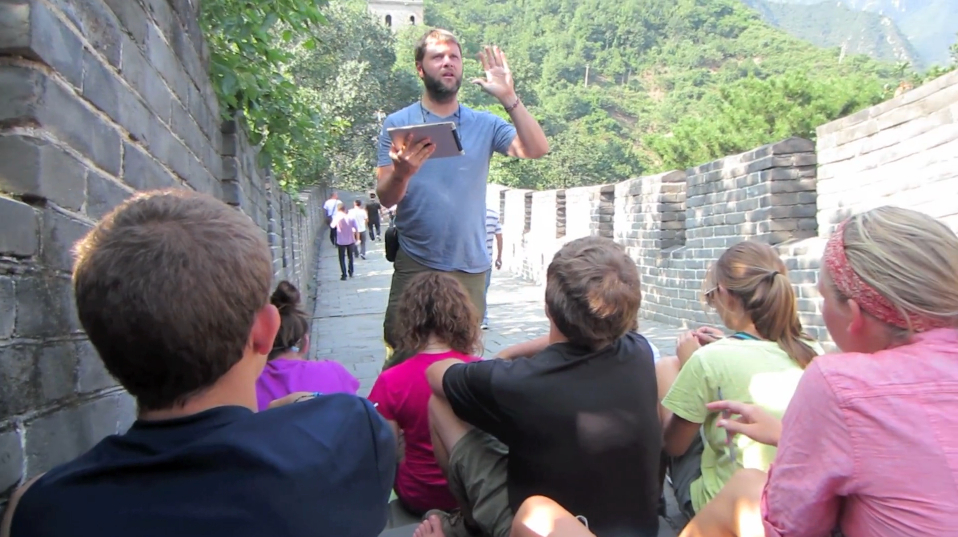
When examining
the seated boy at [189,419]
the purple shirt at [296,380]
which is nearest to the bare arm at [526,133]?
the purple shirt at [296,380]

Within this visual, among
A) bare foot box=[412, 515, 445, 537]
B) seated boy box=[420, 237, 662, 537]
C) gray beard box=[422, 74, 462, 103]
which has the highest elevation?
gray beard box=[422, 74, 462, 103]

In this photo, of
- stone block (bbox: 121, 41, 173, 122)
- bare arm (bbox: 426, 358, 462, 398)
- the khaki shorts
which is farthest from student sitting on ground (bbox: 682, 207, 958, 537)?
stone block (bbox: 121, 41, 173, 122)

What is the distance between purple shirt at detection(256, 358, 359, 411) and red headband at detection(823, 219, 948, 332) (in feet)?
5.18

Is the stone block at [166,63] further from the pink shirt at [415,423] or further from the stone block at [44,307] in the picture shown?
the pink shirt at [415,423]

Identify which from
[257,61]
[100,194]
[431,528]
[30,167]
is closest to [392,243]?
[431,528]

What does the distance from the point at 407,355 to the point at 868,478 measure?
1850 millimetres

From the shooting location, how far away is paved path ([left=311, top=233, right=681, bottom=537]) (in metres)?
7.01

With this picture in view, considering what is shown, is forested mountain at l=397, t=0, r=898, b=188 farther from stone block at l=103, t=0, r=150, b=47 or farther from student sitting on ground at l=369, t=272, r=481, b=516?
stone block at l=103, t=0, r=150, b=47

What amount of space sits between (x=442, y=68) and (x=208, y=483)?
8.14 ft

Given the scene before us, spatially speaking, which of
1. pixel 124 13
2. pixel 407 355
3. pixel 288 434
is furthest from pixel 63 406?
pixel 407 355

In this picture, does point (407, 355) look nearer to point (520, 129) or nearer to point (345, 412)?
point (520, 129)

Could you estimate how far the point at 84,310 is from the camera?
1152mm

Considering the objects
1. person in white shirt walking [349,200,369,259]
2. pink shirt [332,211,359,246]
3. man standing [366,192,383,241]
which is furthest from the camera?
man standing [366,192,383,241]

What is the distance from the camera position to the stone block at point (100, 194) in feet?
5.64
